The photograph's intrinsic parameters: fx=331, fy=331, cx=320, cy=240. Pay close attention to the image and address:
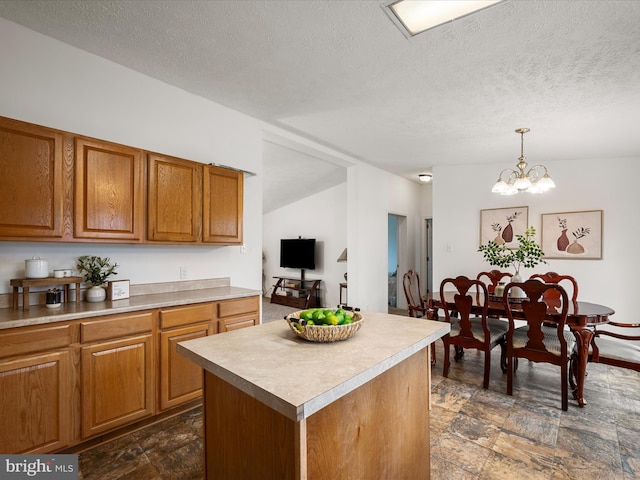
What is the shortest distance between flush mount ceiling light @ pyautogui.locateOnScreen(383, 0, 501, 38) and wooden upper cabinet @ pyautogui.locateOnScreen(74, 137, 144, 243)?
196 cm

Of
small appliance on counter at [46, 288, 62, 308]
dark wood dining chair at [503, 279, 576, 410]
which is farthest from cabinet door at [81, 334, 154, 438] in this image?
dark wood dining chair at [503, 279, 576, 410]

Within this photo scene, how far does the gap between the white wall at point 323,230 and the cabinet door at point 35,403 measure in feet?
17.1

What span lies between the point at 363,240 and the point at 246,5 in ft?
12.9

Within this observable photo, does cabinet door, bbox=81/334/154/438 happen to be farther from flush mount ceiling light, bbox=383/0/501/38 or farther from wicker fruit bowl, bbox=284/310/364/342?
flush mount ceiling light, bbox=383/0/501/38

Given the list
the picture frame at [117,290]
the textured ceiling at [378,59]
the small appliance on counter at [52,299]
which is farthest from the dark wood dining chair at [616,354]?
the small appliance on counter at [52,299]

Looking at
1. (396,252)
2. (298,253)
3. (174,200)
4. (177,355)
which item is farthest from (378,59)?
(298,253)

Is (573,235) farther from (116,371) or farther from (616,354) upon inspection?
(116,371)

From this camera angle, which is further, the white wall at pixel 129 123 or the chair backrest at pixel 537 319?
the chair backrest at pixel 537 319

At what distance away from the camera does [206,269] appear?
318cm

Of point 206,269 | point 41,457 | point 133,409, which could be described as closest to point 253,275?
point 206,269

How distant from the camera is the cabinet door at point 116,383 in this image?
1971 mm

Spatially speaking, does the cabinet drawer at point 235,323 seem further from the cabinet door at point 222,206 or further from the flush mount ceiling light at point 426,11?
the flush mount ceiling light at point 426,11

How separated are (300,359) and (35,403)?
1623mm

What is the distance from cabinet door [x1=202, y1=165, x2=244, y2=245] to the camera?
9.39 feet
